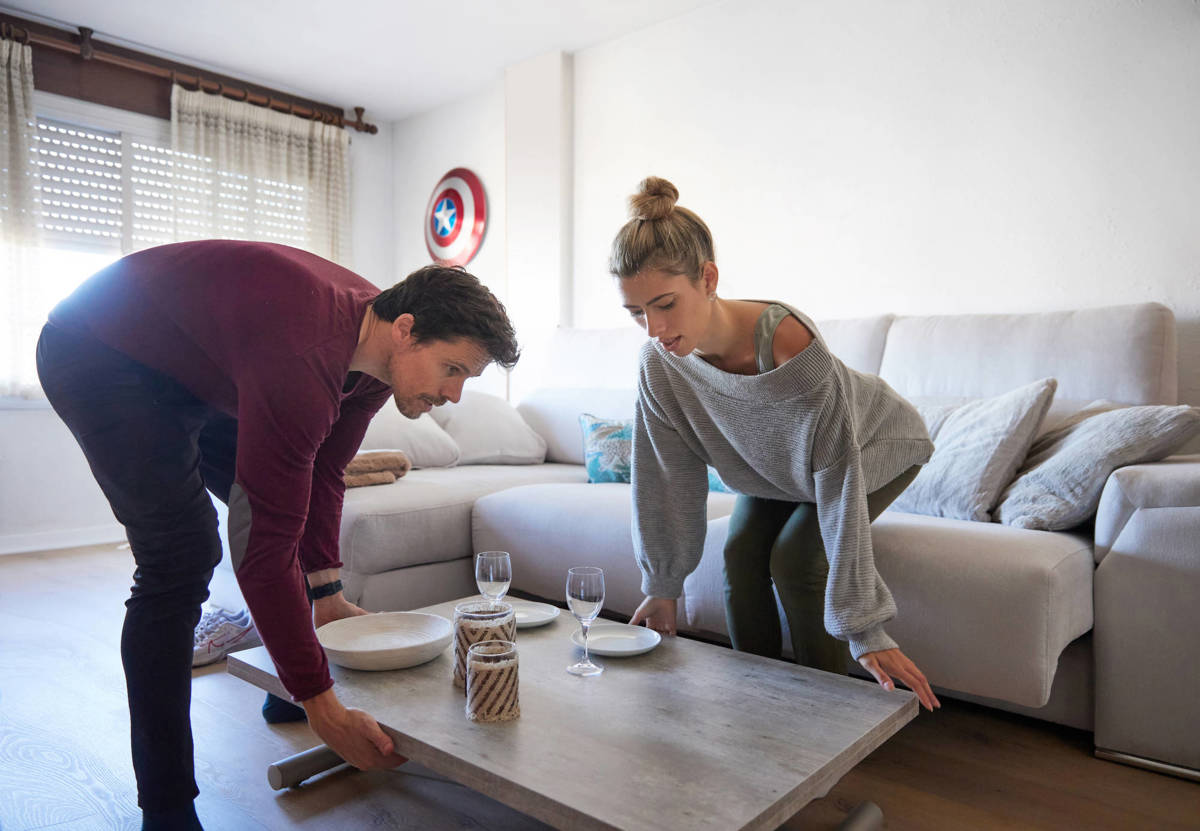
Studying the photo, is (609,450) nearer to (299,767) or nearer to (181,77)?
(299,767)

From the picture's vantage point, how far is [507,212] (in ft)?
13.9

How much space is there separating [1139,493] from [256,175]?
4275 mm

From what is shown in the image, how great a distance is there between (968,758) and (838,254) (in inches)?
75.1

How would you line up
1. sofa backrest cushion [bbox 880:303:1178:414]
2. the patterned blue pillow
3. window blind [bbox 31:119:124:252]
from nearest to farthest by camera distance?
1. sofa backrest cushion [bbox 880:303:1178:414]
2. the patterned blue pillow
3. window blind [bbox 31:119:124:252]

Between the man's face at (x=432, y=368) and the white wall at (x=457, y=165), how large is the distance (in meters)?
3.12

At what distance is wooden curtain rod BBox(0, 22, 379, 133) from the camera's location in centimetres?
371

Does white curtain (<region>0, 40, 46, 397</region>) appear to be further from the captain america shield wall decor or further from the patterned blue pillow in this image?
the patterned blue pillow

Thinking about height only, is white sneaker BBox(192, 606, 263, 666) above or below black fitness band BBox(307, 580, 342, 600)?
below

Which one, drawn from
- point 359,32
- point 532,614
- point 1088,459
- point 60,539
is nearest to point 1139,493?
point 1088,459

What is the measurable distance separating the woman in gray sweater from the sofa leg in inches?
23.8

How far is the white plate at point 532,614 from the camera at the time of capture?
150 cm

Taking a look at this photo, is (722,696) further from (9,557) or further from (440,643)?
(9,557)

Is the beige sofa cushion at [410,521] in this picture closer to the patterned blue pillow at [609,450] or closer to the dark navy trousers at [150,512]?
the patterned blue pillow at [609,450]

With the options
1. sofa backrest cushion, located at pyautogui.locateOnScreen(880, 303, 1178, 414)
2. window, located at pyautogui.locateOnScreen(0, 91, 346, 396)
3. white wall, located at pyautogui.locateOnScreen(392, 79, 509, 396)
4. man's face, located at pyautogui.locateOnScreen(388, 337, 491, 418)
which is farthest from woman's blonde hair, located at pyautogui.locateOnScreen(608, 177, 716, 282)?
window, located at pyautogui.locateOnScreen(0, 91, 346, 396)
